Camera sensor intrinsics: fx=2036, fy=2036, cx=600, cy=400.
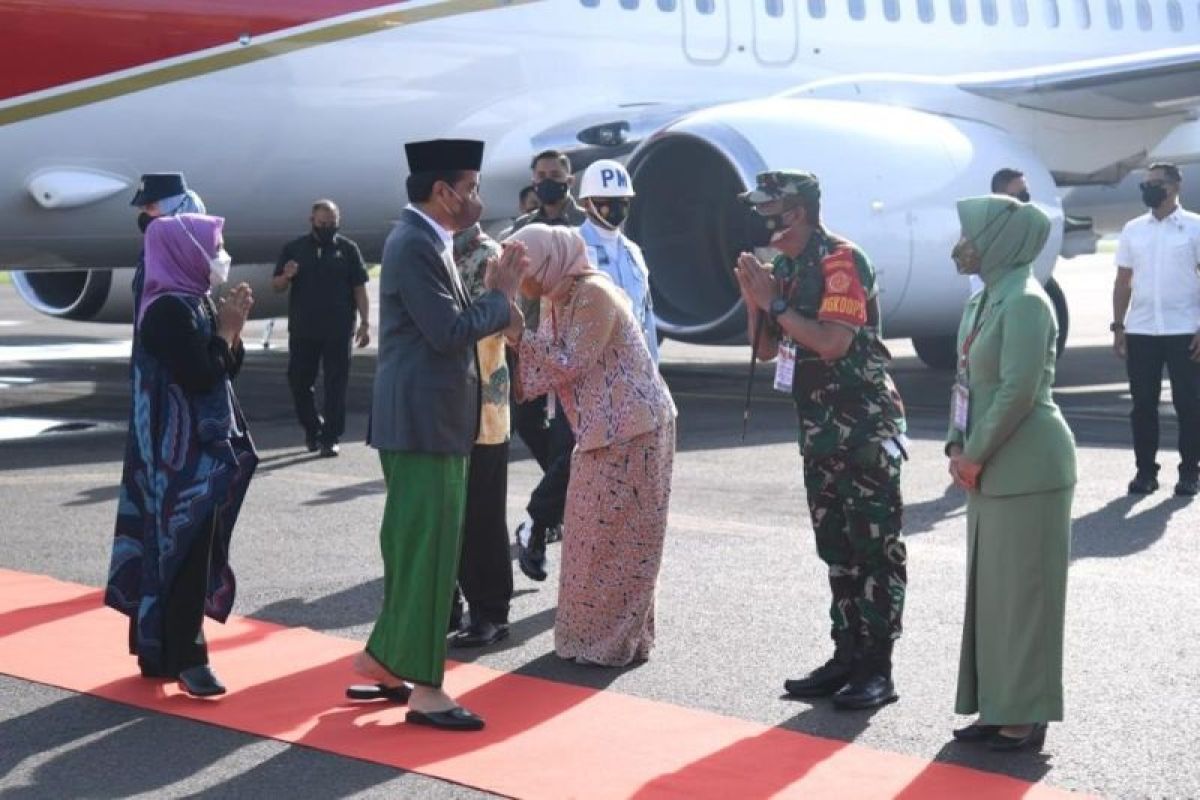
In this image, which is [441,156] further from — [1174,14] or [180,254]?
[1174,14]

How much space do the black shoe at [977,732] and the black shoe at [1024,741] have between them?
4cm

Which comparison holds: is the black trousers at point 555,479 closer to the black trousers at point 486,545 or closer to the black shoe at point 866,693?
the black trousers at point 486,545

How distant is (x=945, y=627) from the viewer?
7.11 metres

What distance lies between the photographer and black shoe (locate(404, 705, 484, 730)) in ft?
19.0

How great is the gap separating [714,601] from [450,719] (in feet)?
6.29

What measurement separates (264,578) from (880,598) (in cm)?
279

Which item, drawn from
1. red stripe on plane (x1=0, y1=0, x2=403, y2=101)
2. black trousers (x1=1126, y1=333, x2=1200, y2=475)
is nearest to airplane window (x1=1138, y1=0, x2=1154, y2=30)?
black trousers (x1=1126, y1=333, x2=1200, y2=475)

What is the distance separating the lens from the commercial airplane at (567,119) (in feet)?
38.8

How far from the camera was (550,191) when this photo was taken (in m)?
8.66

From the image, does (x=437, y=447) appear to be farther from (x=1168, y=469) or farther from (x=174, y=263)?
(x=1168, y=469)

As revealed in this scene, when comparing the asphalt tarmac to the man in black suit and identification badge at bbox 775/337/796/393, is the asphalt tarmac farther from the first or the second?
identification badge at bbox 775/337/796/393

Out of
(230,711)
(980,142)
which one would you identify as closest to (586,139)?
(980,142)

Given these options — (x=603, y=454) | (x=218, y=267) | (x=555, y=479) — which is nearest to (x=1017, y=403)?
(x=603, y=454)

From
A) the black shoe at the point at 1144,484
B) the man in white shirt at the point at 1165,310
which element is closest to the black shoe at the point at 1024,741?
the black shoe at the point at 1144,484
